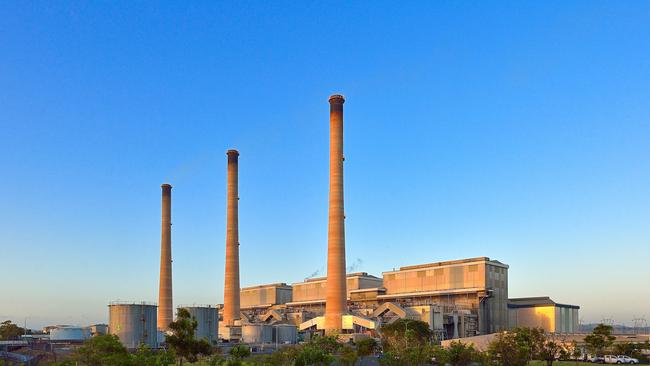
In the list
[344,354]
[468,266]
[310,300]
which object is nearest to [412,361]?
[344,354]

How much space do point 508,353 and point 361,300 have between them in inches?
3220

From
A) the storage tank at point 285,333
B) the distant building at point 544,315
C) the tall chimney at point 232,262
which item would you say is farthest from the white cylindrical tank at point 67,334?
the distant building at point 544,315

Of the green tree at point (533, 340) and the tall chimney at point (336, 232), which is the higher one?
the tall chimney at point (336, 232)

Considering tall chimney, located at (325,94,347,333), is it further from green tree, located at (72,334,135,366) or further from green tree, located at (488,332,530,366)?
green tree, located at (72,334,135,366)

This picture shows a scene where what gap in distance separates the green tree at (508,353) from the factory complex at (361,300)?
4301cm

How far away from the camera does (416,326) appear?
285ft

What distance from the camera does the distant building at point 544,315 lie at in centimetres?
10994

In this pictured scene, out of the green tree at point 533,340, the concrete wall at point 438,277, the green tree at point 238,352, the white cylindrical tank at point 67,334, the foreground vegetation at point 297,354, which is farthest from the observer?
the concrete wall at point 438,277

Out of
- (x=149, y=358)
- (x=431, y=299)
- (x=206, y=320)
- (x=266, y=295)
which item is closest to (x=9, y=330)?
(x=206, y=320)

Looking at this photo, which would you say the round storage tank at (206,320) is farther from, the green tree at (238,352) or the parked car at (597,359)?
the parked car at (597,359)

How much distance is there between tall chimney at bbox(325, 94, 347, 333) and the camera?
9619cm

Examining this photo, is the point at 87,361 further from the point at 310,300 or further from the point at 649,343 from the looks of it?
the point at 310,300

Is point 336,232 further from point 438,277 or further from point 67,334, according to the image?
point 67,334

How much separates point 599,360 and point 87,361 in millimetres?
55702
